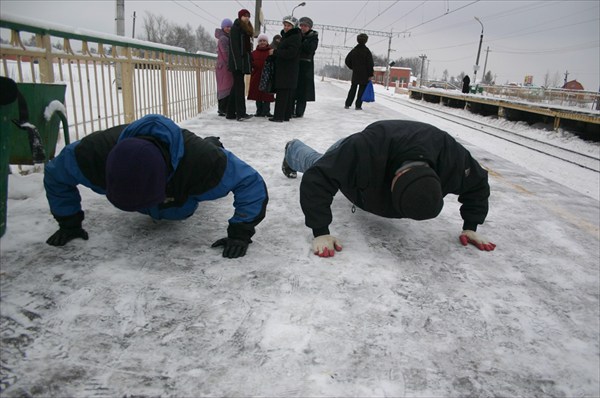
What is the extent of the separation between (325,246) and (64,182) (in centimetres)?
144

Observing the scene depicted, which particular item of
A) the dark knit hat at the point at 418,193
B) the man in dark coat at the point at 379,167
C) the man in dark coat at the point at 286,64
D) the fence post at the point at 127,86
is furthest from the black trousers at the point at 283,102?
the dark knit hat at the point at 418,193

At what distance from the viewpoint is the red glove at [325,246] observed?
229 centimetres

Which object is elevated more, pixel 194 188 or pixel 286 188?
pixel 194 188

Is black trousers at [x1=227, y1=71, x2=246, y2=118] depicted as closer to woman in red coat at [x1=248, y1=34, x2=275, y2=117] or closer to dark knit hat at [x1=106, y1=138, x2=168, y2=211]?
woman in red coat at [x1=248, y1=34, x2=275, y2=117]

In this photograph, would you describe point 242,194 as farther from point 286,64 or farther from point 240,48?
point 286,64

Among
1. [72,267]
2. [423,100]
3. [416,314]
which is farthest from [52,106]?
[423,100]

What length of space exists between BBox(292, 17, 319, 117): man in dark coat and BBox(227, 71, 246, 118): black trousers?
125cm

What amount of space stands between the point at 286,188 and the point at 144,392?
238 centimetres

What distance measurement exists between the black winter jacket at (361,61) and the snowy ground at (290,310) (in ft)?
23.8

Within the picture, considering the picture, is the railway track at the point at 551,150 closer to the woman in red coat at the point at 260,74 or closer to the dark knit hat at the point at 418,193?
the woman in red coat at the point at 260,74

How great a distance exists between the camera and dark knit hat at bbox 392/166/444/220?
6.00 feet

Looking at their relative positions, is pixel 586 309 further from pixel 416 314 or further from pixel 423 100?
pixel 423 100

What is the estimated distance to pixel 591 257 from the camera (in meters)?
2.56

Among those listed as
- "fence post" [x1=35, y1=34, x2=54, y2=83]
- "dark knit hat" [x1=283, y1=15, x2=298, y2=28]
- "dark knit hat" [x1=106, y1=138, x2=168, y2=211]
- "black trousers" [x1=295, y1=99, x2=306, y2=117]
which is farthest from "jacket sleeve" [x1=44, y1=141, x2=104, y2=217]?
"black trousers" [x1=295, y1=99, x2=306, y2=117]
